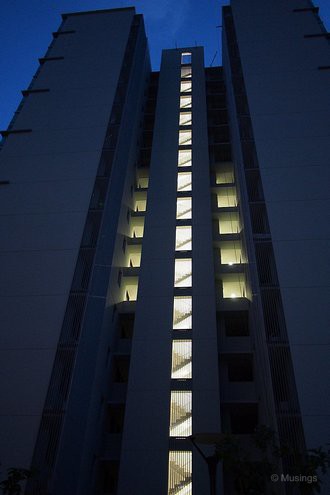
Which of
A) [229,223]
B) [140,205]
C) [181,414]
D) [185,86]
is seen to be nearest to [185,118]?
[185,86]

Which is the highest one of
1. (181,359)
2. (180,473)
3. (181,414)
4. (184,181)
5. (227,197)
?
(184,181)

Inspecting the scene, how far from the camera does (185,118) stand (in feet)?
123

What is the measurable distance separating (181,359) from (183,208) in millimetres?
12348

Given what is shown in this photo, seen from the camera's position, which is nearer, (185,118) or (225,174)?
(225,174)

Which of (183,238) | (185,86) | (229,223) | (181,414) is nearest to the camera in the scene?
(181,414)

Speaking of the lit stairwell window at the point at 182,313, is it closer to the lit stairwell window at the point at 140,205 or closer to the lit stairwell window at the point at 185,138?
the lit stairwell window at the point at 140,205

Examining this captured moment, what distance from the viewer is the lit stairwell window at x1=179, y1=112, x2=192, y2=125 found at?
3672 centimetres

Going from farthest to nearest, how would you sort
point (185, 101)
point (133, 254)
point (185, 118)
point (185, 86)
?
point (185, 86) < point (185, 101) < point (185, 118) < point (133, 254)

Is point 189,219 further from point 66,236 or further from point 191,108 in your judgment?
point 191,108

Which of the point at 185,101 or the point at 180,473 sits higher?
the point at 185,101

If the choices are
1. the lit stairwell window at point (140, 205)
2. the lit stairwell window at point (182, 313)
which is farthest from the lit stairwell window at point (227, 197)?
the lit stairwell window at point (182, 313)

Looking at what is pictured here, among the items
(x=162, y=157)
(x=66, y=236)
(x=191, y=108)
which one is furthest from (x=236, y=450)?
(x=191, y=108)

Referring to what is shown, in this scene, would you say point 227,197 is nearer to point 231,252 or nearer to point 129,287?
point 231,252

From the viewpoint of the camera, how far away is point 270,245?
2184 centimetres
